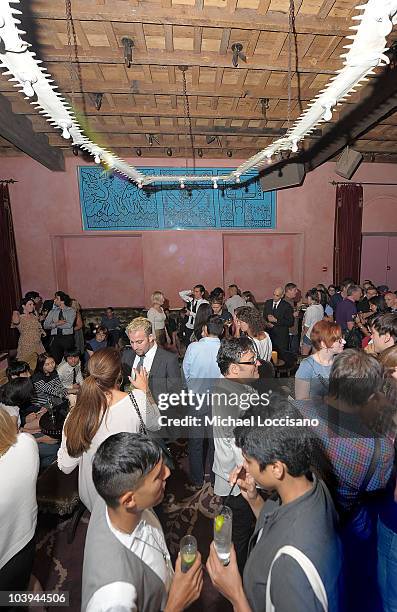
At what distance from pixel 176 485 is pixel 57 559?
1070mm

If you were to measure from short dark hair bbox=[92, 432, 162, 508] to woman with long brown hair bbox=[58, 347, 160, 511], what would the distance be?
0.67m

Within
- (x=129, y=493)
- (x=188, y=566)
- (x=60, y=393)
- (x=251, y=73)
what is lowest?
(x=60, y=393)

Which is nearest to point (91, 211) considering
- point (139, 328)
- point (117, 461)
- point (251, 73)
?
point (251, 73)

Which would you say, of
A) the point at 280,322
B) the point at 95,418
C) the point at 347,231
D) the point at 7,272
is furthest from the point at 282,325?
the point at 7,272

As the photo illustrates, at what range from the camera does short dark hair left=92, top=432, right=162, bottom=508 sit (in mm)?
1087

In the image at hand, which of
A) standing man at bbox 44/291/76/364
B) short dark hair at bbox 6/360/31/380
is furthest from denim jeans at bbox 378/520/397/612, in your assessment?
standing man at bbox 44/291/76/364

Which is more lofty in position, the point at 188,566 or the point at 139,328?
the point at 139,328

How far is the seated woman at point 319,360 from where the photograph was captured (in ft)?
7.89

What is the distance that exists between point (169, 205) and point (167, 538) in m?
6.85

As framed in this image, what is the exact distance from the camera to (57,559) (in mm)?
2342

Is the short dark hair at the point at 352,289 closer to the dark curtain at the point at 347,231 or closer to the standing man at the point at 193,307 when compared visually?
the standing man at the point at 193,307

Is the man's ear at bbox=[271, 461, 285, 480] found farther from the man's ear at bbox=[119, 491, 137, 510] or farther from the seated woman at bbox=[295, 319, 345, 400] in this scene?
the seated woman at bbox=[295, 319, 345, 400]

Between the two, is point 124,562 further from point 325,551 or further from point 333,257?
point 333,257

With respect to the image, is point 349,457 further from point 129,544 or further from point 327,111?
point 327,111
